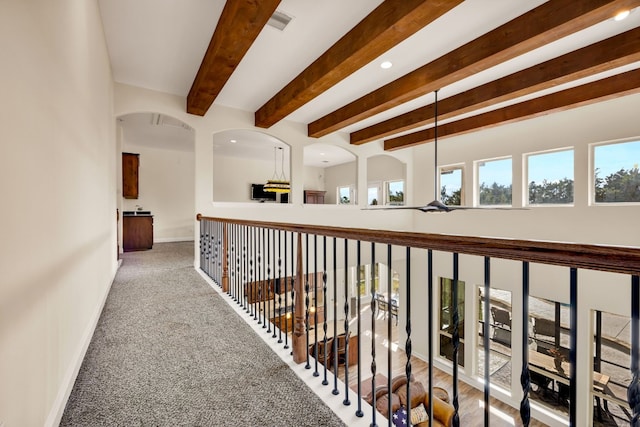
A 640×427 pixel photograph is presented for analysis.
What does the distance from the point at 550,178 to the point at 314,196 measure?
6.80 metres

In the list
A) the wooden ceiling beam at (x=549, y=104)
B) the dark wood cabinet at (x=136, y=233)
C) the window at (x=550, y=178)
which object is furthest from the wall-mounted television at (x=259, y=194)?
the window at (x=550, y=178)

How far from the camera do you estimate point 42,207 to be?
1.20 metres

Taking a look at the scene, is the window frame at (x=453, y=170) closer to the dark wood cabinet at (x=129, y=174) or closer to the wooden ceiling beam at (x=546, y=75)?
the wooden ceiling beam at (x=546, y=75)

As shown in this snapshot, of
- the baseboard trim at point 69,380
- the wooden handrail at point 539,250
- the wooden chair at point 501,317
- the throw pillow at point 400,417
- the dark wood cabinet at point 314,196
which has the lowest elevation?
the throw pillow at point 400,417

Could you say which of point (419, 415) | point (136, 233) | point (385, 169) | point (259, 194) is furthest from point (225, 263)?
point (385, 169)

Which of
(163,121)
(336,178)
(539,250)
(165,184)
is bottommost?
(539,250)

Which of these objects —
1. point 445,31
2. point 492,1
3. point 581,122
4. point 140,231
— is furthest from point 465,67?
point 140,231

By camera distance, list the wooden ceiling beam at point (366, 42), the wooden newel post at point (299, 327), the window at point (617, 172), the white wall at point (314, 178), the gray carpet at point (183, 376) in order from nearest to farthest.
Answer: the gray carpet at point (183, 376) < the wooden newel post at point (299, 327) < the wooden ceiling beam at point (366, 42) < the window at point (617, 172) < the white wall at point (314, 178)

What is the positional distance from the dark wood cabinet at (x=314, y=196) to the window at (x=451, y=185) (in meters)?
4.40

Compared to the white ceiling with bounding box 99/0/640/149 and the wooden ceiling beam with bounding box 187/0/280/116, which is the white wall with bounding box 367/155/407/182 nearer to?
the white ceiling with bounding box 99/0/640/149

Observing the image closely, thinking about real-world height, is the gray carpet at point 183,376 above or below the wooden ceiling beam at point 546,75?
below

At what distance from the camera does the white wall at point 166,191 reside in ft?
25.4

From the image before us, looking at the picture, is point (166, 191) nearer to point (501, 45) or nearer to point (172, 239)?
point (172, 239)

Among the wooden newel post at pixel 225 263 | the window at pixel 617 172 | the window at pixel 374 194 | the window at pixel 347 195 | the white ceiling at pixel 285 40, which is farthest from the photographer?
the window at pixel 347 195
